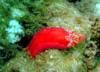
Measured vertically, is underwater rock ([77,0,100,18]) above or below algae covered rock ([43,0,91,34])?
below

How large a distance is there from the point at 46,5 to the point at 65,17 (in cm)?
52

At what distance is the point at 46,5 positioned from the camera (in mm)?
5621

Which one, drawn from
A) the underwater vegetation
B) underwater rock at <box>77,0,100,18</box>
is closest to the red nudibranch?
the underwater vegetation

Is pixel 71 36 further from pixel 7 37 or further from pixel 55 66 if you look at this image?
pixel 7 37

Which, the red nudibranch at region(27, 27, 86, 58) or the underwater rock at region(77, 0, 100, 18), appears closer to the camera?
the red nudibranch at region(27, 27, 86, 58)

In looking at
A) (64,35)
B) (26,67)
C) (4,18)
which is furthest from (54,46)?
(4,18)

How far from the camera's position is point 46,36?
4.79m

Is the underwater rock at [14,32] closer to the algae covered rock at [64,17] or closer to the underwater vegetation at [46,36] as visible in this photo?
the underwater vegetation at [46,36]

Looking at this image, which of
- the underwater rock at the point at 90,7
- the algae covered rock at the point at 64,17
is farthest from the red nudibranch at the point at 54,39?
the underwater rock at the point at 90,7

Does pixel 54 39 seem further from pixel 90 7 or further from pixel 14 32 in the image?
pixel 90 7

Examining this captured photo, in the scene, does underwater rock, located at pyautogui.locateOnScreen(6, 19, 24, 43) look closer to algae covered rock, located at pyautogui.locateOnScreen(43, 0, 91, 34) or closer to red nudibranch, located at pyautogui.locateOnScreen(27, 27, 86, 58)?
red nudibranch, located at pyautogui.locateOnScreen(27, 27, 86, 58)

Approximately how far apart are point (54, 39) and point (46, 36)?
0.15m

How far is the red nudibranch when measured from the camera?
15.4ft

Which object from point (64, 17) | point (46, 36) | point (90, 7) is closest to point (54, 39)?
point (46, 36)
